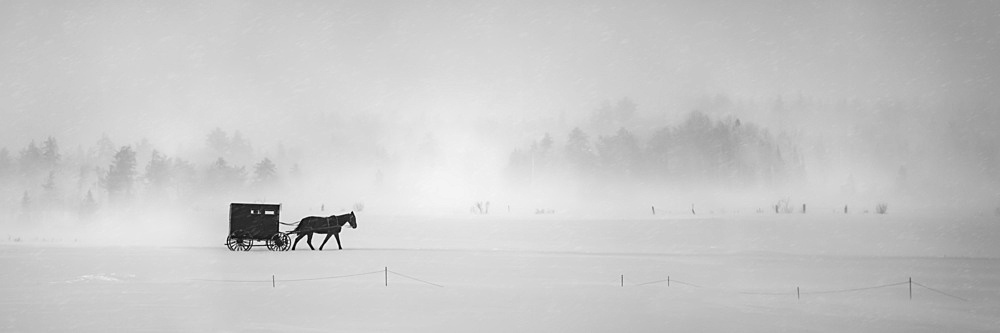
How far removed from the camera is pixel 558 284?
58.1 feet

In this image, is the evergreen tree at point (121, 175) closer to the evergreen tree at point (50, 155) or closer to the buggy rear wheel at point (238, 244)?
the evergreen tree at point (50, 155)

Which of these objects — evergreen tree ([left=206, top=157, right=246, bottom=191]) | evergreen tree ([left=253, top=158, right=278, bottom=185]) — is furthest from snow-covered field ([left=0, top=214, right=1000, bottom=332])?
evergreen tree ([left=206, top=157, right=246, bottom=191])

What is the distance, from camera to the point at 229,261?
857 inches

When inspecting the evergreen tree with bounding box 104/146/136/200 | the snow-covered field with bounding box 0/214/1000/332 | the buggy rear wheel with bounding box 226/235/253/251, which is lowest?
the snow-covered field with bounding box 0/214/1000/332

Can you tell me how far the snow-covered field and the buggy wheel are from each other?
0.63 metres

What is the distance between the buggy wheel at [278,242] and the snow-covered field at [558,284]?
0.63 meters

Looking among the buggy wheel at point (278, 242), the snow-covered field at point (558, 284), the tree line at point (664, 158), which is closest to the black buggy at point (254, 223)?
the buggy wheel at point (278, 242)

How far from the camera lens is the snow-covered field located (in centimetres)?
1299

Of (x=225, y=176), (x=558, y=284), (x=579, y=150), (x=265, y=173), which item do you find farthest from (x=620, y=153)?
(x=558, y=284)

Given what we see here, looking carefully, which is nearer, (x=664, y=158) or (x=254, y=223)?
(x=254, y=223)

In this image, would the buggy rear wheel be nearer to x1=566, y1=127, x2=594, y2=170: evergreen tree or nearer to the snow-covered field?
the snow-covered field

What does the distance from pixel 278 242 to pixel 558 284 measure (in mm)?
12186

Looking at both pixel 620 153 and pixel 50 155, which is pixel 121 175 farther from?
pixel 620 153

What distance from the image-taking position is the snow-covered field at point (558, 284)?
1299 cm
